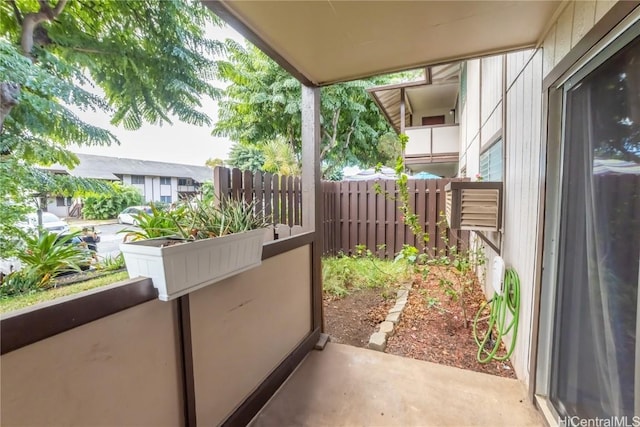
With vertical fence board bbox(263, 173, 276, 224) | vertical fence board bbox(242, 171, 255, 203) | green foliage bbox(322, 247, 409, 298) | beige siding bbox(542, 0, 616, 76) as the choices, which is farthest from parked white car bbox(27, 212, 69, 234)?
green foliage bbox(322, 247, 409, 298)

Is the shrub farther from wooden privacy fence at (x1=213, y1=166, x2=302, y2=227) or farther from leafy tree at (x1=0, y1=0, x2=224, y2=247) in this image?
wooden privacy fence at (x1=213, y1=166, x2=302, y2=227)

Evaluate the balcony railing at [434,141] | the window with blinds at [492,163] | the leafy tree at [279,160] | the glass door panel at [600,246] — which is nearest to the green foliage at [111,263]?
the glass door panel at [600,246]

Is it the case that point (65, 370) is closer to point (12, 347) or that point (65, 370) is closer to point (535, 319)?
point (12, 347)

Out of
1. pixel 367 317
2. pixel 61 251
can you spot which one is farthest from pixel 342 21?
pixel 367 317

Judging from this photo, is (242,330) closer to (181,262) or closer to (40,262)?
(181,262)

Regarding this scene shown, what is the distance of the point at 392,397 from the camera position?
5.98 ft

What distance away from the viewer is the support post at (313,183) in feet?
7.45

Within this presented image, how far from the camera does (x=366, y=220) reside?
5301 millimetres

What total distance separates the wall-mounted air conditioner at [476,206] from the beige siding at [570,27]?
3.77 feet

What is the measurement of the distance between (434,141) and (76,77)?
7.78 m

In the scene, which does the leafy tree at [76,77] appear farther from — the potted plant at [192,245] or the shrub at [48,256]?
the potted plant at [192,245]

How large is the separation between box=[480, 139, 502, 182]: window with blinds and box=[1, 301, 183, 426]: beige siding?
2949mm

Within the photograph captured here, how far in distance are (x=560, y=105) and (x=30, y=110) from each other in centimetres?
217

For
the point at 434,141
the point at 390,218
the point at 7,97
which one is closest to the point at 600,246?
the point at 7,97
